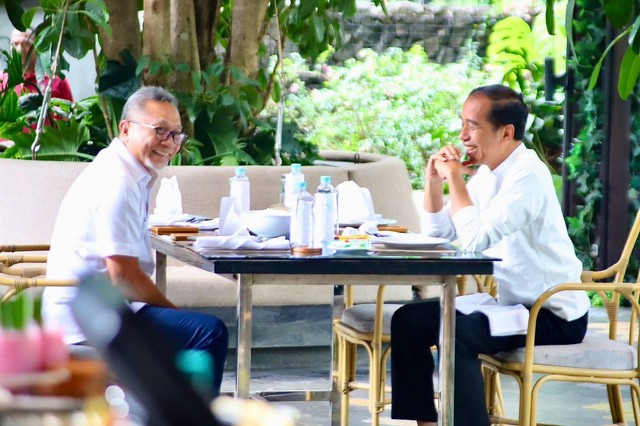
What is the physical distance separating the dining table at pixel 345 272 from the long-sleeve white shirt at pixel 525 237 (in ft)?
1.09

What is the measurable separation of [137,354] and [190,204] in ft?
14.3

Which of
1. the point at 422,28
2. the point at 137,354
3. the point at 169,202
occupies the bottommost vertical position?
the point at 169,202

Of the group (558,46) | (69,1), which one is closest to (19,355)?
(69,1)

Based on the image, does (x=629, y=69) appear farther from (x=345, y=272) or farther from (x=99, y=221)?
(x=99, y=221)

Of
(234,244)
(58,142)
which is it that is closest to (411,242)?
(234,244)

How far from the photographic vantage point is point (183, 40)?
5.68 meters

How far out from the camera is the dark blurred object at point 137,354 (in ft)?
1.98

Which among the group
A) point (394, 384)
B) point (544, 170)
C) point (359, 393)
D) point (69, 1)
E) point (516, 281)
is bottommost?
point (359, 393)

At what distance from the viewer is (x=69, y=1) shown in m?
5.54

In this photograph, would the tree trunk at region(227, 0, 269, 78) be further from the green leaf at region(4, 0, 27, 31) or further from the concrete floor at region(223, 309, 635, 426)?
the concrete floor at region(223, 309, 635, 426)

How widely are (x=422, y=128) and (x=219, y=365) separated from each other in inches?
297

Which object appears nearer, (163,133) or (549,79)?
(163,133)

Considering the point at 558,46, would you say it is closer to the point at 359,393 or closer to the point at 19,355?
the point at 359,393

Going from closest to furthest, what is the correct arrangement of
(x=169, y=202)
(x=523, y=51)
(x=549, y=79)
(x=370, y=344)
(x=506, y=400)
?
1. (x=370, y=344)
2. (x=169, y=202)
3. (x=506, y=400)
4. (x=549, y=79)
5. (x=523, y=51)
